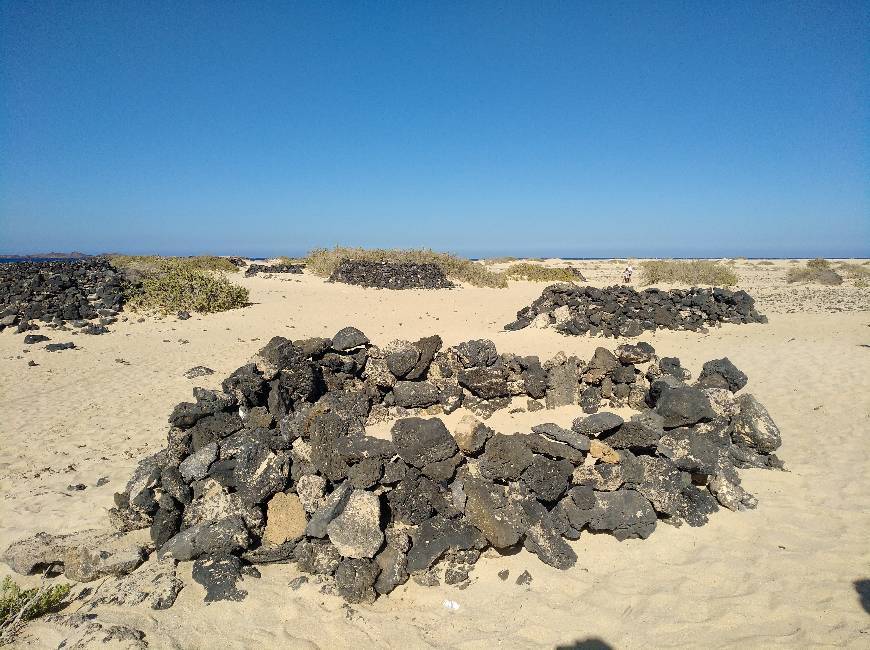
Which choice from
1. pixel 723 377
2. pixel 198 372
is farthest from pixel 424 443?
pixel 198 372

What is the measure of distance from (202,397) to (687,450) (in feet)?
19.8

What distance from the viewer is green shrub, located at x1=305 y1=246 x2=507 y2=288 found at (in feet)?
102

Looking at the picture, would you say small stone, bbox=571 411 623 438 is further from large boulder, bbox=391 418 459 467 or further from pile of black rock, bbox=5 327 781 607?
large boulder, bbox=391 418 459 467

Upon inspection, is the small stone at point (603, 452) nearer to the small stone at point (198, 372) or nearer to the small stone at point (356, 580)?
the small stone at point (356, 580)

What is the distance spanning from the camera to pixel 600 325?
14.9m

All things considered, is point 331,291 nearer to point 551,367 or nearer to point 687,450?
→ point 551,367

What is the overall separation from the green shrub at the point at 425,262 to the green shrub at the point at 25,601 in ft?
90.0

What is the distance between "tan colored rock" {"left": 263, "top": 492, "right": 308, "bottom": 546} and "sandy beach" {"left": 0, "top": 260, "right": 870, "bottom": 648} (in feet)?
1.14

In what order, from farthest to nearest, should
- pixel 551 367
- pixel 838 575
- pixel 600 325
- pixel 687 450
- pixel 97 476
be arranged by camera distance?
pixel 600 325 < pixel 551 367 < pixel 97 476 < pixel 687 450 < pixel 838 575

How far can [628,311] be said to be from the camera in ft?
52.2

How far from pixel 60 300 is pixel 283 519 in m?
20.6

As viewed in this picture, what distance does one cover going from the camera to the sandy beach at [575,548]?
12.3 ft

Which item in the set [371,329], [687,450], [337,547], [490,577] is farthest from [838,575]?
[371,329]

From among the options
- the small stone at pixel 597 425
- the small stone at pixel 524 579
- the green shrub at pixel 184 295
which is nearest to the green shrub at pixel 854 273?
the small stone at pixel 597 425
